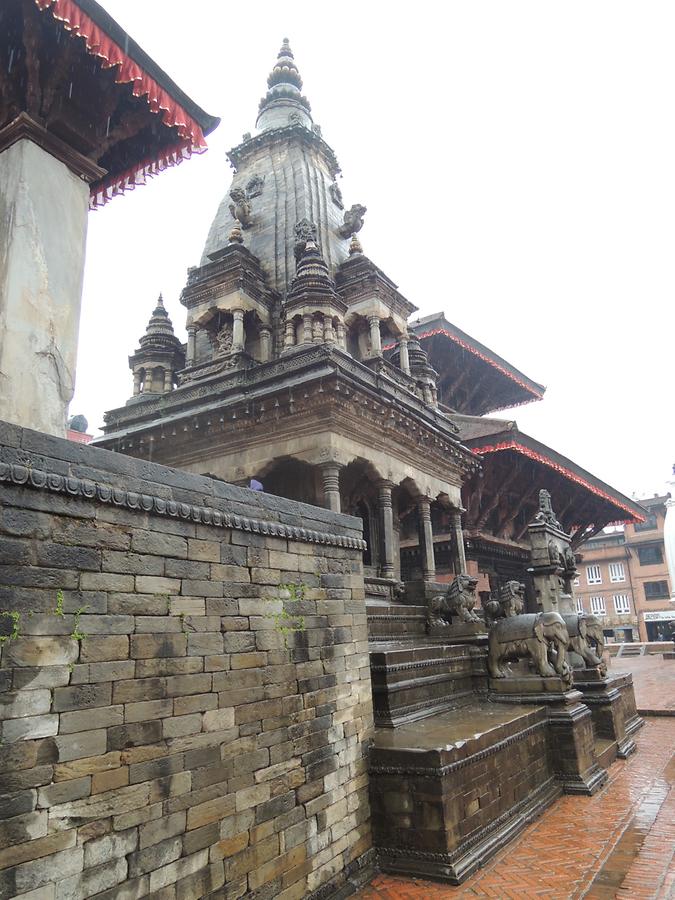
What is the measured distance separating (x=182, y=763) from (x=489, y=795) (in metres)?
3.66

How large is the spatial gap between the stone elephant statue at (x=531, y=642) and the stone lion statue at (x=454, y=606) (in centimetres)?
145

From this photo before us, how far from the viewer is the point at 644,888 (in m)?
5.47

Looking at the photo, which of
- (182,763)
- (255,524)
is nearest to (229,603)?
(255,524)

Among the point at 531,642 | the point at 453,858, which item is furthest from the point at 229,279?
the point at 453,858

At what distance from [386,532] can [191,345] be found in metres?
7.90

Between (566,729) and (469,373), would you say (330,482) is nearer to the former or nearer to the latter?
(566,729)

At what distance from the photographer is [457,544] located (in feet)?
58.3

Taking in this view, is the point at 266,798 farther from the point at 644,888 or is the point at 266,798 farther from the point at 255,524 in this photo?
the point at 644,888

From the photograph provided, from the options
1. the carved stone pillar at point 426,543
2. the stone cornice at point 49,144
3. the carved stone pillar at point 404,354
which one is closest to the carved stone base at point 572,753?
the carved stone pillar at point 426,543

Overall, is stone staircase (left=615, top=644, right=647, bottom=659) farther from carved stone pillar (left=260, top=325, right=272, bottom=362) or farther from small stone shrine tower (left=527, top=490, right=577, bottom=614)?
carved stone pillar (left=260, top=325, right=272, bottom=362)

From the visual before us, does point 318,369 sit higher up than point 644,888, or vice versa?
point 318,369

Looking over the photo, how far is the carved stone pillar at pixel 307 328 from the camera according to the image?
15.8 m

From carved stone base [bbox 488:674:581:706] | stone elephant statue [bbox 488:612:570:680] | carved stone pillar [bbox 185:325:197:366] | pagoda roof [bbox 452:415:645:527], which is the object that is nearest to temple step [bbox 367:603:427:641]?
stone elephant statue [bbox 488:612:570:680]

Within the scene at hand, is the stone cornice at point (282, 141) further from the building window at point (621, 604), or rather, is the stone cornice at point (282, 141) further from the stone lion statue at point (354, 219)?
the building window at point (621, 604)
